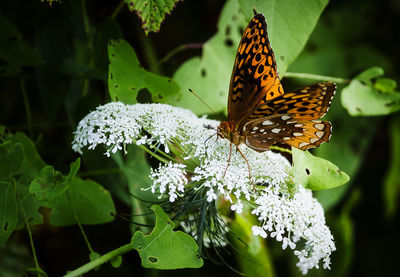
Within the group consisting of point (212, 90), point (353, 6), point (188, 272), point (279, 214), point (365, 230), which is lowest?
point (365, 230)

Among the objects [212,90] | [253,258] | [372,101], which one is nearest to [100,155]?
[212,90]

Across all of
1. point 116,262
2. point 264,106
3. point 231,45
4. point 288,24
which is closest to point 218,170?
point 264,106

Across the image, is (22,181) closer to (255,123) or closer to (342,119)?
(255,123)

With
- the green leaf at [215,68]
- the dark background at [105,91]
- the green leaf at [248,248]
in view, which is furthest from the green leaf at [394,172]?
the green leaf at [215,68]

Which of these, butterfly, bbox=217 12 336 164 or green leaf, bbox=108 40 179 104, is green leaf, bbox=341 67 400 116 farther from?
green leaf, bbox=108 40 179 104

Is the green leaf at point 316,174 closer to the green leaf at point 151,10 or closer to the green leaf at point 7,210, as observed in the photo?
the green leaf at point 151,10

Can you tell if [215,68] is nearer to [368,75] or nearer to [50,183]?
[368,75]
